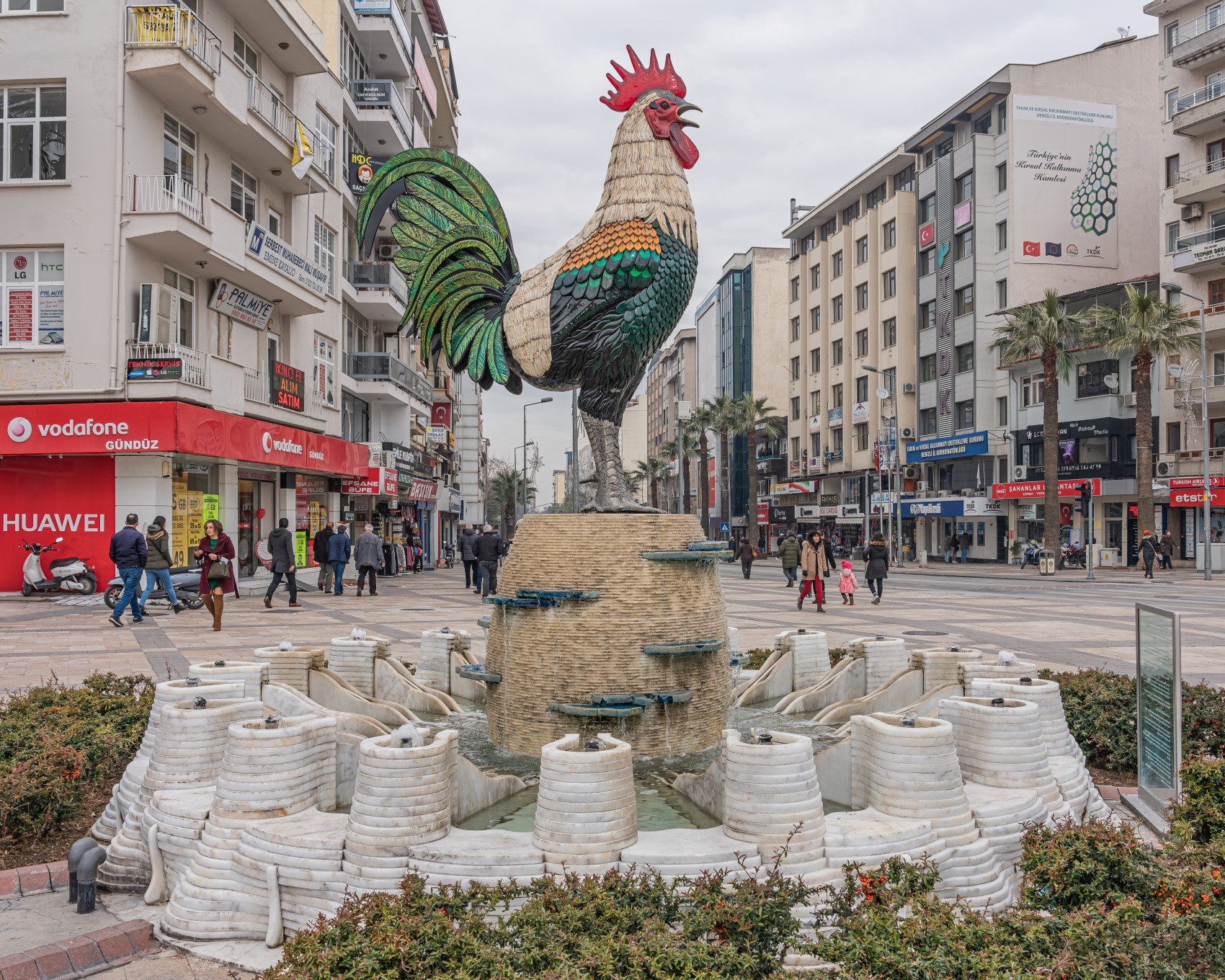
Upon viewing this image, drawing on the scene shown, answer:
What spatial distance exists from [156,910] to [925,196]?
57068mm

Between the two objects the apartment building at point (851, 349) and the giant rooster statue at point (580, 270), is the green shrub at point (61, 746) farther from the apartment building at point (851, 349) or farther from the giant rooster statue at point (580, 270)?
the apartment building at point (851, 349)

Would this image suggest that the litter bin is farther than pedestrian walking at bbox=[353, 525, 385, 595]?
Yes

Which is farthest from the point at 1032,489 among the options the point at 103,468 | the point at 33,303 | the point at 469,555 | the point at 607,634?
the point at 607,634

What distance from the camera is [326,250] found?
31.1 metres

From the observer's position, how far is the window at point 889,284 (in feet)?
188

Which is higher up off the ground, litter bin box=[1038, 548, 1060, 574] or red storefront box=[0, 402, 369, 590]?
red storefront box=[0, 402, 369, 590]

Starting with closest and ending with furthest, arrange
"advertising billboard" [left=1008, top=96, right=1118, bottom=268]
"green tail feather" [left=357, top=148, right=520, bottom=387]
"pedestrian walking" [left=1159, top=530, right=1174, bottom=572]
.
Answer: "green tail feather" [left=357, top=148, right=520, bottom=387], "pedestrian walking" [left=1159, top=530, right=1174, bottom=572], "advertising billboard" [left=1008, top=96, right=1118, bottom=268]

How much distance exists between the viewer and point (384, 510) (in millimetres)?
39062

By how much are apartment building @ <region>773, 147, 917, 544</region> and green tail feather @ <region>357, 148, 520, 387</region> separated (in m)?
44.1

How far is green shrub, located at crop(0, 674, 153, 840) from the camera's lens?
5.94 meters

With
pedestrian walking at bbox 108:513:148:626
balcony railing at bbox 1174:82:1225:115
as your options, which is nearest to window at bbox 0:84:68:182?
pedestrian walking at bbox 108:513:148:626

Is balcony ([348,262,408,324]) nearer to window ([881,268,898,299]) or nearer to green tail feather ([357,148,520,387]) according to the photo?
green tail feather ([357,148,520,387])

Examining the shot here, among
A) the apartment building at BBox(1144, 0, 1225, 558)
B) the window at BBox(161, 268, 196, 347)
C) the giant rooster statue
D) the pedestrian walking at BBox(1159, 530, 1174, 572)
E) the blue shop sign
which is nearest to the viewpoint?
the giant rooster statue

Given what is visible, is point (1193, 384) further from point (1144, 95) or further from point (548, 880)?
point (548, 880)
